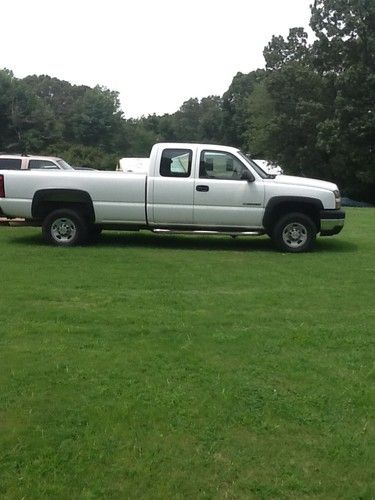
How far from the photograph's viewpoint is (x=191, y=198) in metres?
11.7

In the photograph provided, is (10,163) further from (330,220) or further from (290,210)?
(330,220)

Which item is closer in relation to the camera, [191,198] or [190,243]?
[191,198]

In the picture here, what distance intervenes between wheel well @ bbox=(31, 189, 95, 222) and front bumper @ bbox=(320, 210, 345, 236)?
4.16 m

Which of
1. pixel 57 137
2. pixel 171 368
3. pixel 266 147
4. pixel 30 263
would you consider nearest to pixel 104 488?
pixel 171 368

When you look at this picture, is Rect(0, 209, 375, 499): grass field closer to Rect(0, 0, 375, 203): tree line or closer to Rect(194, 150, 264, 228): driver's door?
Rect(194, 150, 264, 228): driver's door

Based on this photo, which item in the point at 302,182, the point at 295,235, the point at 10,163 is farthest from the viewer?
the point at 10,163

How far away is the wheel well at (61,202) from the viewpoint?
11797 millimetres

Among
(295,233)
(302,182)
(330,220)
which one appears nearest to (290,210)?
(295,233)

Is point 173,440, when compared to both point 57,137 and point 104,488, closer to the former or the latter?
point 104,488

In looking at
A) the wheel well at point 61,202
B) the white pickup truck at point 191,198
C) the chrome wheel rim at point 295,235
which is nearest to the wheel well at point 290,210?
the white pickup truck at point 191,198

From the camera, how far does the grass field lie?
3.58 meters

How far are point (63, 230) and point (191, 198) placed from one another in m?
2.46

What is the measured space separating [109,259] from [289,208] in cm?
348

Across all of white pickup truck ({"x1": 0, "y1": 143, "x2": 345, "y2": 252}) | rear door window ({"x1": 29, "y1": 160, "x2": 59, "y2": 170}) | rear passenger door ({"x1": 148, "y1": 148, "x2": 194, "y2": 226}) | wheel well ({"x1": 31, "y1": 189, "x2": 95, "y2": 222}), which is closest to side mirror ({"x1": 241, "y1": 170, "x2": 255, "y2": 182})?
white pickup truck ({"x1": 0, "y1": 143, "x2": 345, "y2": 252})
